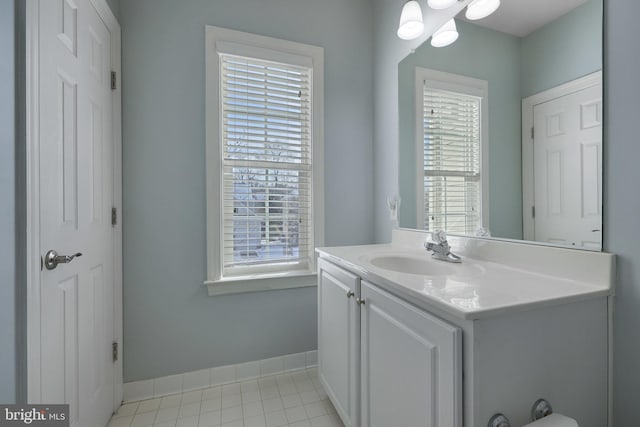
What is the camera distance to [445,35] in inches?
56.8

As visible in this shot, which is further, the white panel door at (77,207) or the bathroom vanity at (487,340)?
the white panel door at (77,207)

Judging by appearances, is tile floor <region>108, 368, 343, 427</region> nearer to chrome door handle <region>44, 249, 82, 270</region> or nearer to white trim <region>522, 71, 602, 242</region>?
chrome door handle <region>44, 249, 82, 270</region>

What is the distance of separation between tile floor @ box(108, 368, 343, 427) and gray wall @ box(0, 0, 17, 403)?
0.88 meters

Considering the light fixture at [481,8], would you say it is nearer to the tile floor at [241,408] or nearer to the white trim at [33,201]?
the white trim at [33,201]

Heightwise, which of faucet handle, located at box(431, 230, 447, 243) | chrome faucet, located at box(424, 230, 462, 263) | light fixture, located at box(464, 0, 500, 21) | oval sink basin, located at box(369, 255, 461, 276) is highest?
light fixture, located at box(464, 0, 500, 21)

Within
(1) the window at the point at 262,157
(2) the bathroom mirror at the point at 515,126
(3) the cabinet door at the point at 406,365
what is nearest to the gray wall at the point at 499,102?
(2) the bathroom mirror at the point at 515,126

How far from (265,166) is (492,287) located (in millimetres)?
1459

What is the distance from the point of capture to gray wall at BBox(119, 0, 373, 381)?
1617 millimetres

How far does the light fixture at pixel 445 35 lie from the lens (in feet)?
4.57

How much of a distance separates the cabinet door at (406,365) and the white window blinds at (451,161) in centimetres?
66

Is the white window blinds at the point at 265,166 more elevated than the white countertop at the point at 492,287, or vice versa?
the white window blinds at the point at 265,166

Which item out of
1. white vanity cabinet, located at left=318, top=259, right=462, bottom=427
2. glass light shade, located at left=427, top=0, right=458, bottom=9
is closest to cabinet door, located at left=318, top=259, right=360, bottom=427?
white vanity cabinet, located at left=318, top=259, right=462, bottom=427

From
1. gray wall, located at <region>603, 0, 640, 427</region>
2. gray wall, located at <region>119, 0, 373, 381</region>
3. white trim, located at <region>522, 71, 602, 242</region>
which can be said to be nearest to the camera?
gray wall, located at <region>603, 0, 640, 427</region>

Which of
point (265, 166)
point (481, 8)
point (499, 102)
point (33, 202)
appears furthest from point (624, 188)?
point (33, 202)
